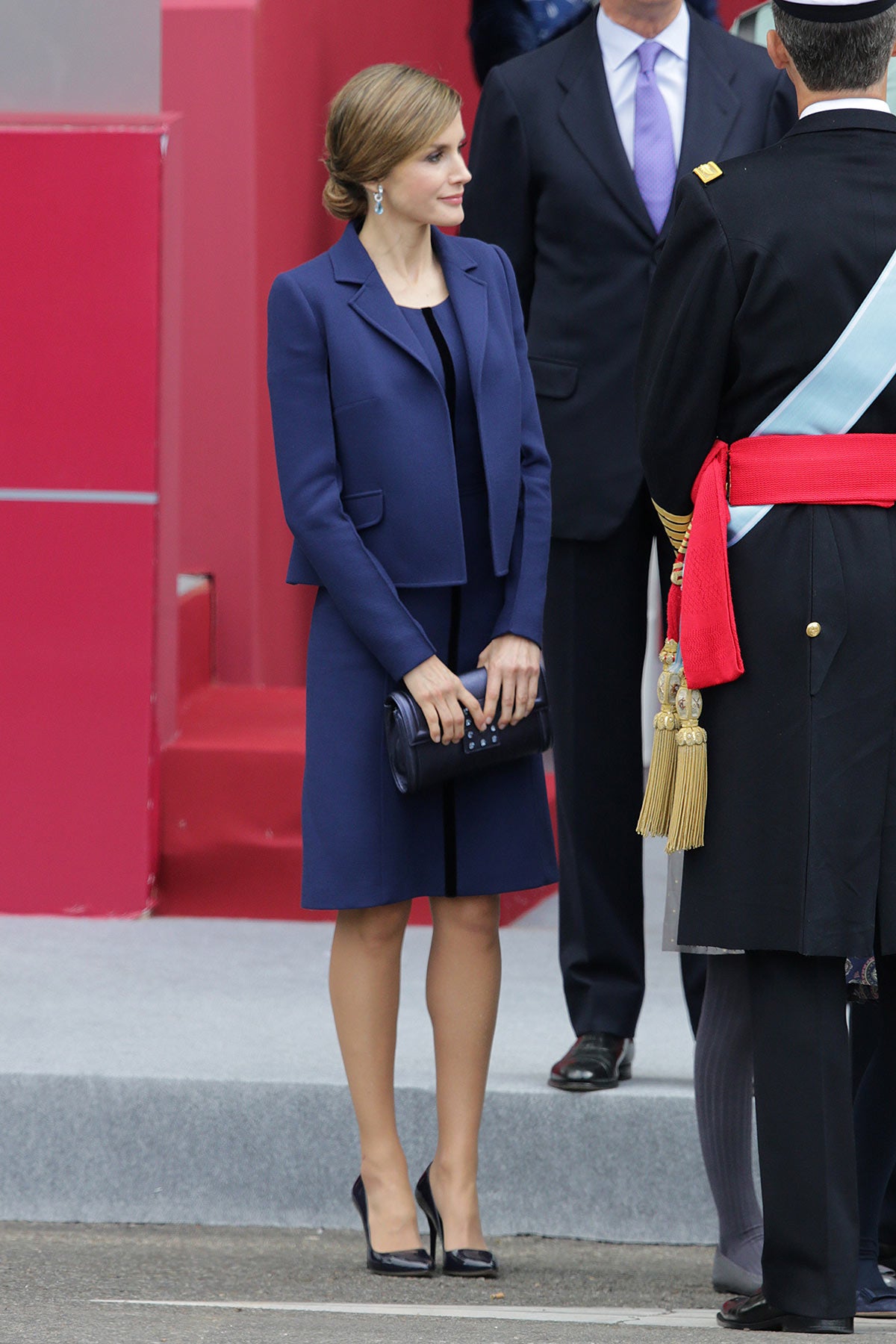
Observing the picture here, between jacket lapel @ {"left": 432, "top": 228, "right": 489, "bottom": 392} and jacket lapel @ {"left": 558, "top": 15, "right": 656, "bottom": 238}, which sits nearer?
jacket lapel @ {"left": 432, "top": 228, "right": 489, "bottom": 392}

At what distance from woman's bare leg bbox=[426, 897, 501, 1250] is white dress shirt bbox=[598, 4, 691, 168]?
127 centimetres

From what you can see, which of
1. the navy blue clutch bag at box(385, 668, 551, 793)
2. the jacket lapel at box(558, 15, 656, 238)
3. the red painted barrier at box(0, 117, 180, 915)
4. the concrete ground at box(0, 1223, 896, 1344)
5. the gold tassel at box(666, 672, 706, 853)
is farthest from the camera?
the red painted barrier at box(0, 117, 180, 915)

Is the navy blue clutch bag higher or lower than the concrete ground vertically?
higher

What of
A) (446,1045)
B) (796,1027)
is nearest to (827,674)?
(796,1027)

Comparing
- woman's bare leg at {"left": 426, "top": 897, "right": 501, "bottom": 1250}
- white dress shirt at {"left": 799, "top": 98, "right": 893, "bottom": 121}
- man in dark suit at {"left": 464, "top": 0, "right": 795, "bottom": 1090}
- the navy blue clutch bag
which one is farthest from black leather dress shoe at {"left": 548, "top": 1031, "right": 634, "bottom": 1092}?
white dress shirt at {"left": 799, "top": 98, "right": 893, "bottom": 121}

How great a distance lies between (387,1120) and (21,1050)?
2.80ft

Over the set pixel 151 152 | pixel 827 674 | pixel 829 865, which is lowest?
pixel 829 865

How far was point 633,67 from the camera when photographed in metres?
3.29

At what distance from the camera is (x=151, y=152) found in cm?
415

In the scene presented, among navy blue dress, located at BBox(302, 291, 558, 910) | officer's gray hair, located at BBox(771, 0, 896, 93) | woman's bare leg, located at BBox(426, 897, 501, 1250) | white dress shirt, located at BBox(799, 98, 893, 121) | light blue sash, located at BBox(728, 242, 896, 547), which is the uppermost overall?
officer's gray hair, located at BBox(771, 0, 896, 93)

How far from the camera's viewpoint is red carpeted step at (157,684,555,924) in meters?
4.35

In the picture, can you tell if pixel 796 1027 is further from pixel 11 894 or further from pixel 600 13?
pixel 11 894

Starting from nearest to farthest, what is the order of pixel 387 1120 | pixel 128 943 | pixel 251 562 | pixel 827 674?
pixel 827 674, pixel 387 1120, pixel 128 943, pixel 251 562

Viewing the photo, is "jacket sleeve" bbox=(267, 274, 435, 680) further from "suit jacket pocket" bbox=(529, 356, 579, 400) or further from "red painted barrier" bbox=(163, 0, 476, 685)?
"red painted barrier" bbox=(163, 0, 476, 685)
